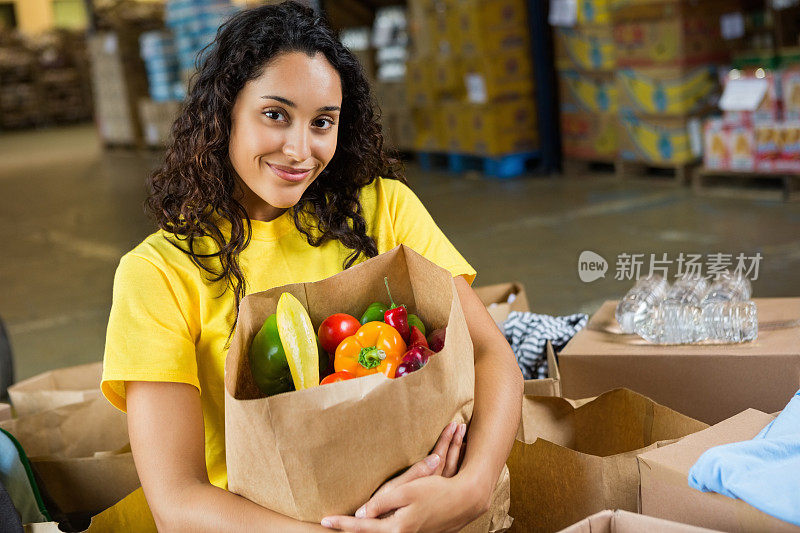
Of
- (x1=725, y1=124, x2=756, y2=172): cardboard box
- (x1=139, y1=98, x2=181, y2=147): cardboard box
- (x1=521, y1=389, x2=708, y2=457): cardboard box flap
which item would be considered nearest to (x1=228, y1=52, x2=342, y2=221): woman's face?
(x1=521, y1=389, x2=708, y2=457): cardboard box flap

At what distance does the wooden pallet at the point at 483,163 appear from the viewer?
25.3ft

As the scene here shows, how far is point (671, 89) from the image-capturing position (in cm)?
627

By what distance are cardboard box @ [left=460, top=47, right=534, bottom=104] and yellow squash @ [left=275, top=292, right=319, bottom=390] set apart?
251 inches

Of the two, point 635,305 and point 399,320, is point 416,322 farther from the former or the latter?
point 635,305

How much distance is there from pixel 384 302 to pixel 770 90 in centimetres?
482

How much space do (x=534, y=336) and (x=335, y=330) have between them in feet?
2.99

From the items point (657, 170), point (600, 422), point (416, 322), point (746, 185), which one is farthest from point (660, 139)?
point (416, 322)

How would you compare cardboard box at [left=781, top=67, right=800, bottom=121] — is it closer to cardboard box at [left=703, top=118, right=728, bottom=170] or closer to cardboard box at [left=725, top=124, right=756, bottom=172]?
cardboard box at [left=725, top=124, right=756, bottom=172]

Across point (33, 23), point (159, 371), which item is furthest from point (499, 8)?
point (33, 23)

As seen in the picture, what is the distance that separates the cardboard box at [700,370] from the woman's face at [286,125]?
0.77m

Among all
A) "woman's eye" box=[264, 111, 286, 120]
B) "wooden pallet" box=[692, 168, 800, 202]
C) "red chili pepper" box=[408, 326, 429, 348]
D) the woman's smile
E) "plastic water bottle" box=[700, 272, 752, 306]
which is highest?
"woman's eye" box=[264, 111, 286, 120]

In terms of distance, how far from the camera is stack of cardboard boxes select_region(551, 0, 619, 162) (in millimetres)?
6918

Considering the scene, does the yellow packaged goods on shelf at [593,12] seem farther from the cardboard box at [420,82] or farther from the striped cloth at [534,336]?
the striped cloth at [534,336]

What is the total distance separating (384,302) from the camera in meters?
1.50
